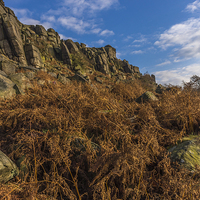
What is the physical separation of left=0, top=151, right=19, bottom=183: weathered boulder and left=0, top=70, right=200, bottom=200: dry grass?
0.09m

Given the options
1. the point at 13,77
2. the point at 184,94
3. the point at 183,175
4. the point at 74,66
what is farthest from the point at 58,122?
the point at 74,66

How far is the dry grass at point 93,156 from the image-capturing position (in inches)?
64.3

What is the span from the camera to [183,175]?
1815mm

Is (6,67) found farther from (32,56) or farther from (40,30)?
(40,30)

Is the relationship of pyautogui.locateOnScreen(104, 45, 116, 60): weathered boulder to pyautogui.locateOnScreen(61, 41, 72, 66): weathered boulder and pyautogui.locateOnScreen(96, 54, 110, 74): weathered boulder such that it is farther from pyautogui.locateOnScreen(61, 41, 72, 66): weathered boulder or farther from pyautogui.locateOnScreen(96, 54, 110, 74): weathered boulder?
pyautogui.locateOnScreen(61, 41, 72, 66): weathered boulder

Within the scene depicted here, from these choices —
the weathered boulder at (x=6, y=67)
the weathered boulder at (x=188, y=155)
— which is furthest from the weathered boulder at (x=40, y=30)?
the weathered boulder at (x=188, y=155)

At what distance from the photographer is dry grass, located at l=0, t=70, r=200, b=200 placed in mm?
1634

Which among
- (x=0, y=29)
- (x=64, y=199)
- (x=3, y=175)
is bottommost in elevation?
(x=64, y=199)

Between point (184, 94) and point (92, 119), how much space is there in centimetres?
305

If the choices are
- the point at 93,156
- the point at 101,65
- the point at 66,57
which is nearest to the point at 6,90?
the point at 93,156

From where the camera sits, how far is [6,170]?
183 cm

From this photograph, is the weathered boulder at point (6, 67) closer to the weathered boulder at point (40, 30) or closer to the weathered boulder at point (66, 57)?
the weathered boulder at point (66, 57)

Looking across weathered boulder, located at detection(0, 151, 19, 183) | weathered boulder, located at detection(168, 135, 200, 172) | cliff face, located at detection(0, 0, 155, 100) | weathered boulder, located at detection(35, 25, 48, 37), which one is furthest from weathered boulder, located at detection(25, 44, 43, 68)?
weathered boulder, located at detection(168, 135, 200, 172)

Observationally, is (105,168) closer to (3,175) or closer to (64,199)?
(64,199)
